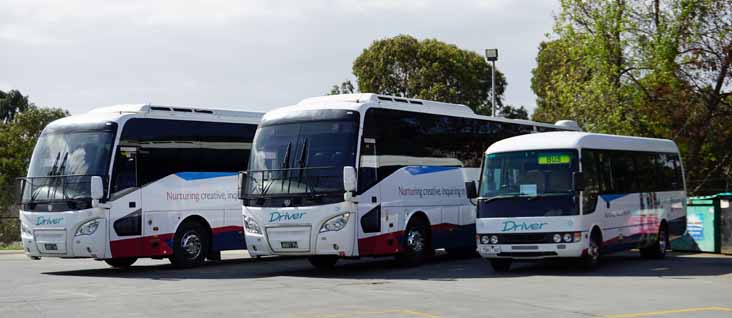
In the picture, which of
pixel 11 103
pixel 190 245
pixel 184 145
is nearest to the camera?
pixel 184 145

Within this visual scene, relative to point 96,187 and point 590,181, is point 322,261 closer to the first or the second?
point 96,187

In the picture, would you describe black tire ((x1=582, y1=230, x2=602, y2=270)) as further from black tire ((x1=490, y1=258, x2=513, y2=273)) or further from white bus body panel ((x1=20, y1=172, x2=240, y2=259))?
white bus body panel ((x1=20, y1=172, x2=240, y2=259))

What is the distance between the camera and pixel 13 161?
194ft

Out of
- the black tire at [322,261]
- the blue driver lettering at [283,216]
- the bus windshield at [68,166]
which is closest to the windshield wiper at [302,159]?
the blue driver lettering at [283,216]

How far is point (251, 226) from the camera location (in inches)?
806

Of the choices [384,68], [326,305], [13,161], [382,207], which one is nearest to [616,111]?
[382,207]

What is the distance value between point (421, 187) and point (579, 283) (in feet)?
17.9

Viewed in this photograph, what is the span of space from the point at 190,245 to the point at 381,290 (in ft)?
25.0

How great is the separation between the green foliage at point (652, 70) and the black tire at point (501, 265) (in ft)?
41.2

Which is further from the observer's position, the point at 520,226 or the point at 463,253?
the point at 463,253

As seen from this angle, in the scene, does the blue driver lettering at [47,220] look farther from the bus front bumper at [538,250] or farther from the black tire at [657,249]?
the black tire at [657,249]

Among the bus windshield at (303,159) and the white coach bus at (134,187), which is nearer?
the bus windshield at (303,159)

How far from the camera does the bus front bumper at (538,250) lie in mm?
19219

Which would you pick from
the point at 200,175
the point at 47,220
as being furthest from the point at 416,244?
the point at 47,220
